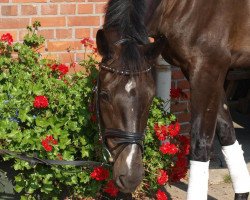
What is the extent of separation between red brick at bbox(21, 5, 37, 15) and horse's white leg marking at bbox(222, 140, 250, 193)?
70.1 inches

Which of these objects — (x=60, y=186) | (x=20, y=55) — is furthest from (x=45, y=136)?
(x=20, y=55)

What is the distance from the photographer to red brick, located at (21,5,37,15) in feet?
14.4

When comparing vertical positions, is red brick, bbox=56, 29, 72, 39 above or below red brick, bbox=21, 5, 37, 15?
below

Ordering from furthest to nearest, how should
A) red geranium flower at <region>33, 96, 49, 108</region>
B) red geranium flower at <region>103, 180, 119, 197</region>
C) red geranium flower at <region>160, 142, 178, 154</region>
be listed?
1. red geranium flower at <region>160, 142, 178, 154</region>
2. red geranium flower at <region>103, 180, 119, 197</region>
3. red geranium flower at <region>33, 96, 49, 108</region>

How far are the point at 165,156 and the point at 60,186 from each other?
81 cm

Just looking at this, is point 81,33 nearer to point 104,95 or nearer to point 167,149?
point 167,149

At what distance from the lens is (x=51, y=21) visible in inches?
178

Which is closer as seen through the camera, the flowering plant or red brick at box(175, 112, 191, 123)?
the flowering plant

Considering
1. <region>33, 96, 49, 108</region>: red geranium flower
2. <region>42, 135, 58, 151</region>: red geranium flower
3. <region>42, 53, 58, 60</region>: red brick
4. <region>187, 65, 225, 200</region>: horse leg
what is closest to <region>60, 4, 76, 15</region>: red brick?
<region>42, 53, 58, 60</region>: red brick

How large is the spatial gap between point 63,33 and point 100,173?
4.39 feet

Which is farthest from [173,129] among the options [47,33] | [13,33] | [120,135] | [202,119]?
[13,33]

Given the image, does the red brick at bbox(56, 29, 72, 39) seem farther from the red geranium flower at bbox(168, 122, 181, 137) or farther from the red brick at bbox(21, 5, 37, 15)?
the red geranium flower at bbox(168, 122, 181, 137)

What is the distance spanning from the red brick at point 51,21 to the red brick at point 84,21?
67 millimetres

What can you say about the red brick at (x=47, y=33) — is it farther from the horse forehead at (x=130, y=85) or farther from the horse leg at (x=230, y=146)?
the horse forehead at (x=130, y=85)
